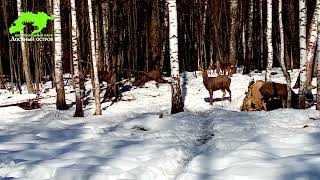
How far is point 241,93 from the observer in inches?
675

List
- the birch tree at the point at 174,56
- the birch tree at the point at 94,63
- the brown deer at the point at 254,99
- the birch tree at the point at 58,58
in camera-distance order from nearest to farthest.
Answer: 1. the birch tree at the point at 174,56
2. the birch tree at the point at 94,63
3. the brown deer at the point at 254,99
4. the birch tree at the point at 58,58

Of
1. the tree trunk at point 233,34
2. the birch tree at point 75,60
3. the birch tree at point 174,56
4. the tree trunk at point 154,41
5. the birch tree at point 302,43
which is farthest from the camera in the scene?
the tree trunk at point 233,34

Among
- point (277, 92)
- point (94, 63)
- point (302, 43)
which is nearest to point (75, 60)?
point (94, 63)

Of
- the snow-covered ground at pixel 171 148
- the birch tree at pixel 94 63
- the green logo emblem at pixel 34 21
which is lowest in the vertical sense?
the snow-covered ground at pixel 171 148

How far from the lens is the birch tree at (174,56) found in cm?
1232

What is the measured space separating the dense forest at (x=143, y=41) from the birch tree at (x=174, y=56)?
3cm

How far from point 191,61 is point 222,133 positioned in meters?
26.0

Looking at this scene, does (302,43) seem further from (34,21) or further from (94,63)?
(34,21)

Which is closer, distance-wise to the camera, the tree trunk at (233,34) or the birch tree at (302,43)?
the birch tree at (302,43)

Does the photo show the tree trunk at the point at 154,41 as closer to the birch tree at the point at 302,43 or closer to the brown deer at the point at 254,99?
the brown deer at the point at 254,99

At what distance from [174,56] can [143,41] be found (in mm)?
20100

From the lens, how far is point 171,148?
7.57 meters

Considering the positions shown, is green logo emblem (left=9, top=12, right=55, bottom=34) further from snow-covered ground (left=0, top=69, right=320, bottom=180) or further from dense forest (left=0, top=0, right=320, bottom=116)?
snow-covered ground (left=0, top=69, right=320, bottom=180)

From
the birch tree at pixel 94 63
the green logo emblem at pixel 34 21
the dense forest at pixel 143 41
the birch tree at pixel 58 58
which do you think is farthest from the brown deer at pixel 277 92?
the green logo emblem at pixel 34 21
